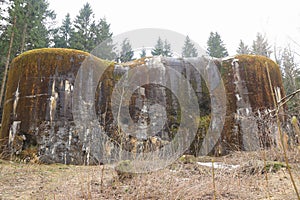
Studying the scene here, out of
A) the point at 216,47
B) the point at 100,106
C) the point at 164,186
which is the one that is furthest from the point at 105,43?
the point at 164,186

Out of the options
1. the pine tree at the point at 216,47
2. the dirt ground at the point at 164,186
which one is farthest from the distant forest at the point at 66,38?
the dirt ground at the point at 164,186

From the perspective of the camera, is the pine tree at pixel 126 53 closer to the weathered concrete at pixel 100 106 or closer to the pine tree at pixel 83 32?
the pine tree at pixel 83 32

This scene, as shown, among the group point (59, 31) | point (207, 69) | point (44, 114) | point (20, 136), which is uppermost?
point (59, 31)

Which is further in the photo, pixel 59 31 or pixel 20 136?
pixel 59 31

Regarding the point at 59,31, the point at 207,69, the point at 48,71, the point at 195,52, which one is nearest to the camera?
the point at 48,71

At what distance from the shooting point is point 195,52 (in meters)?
32.9

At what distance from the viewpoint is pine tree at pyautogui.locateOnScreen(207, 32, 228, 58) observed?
26172mm

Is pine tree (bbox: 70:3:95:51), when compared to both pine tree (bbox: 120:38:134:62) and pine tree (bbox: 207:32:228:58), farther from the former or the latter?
pine tree (bbox: 207:32:228:58)

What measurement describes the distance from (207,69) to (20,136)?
27.1ft

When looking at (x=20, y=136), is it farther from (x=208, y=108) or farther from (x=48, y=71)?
(x=208, y=108)

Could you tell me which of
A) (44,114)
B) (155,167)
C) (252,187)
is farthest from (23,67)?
(252,187)

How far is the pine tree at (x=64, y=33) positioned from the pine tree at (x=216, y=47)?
49.8 ft

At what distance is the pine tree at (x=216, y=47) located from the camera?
26.2 m

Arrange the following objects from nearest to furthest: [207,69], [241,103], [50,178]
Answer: [50,178]
[241,103]
[207,69]
